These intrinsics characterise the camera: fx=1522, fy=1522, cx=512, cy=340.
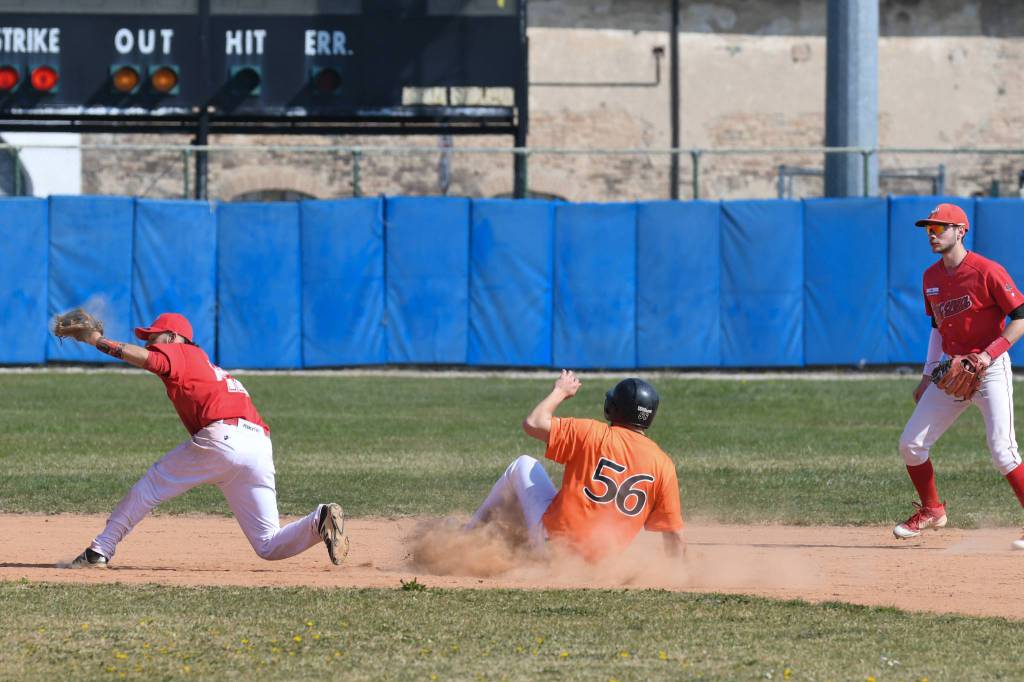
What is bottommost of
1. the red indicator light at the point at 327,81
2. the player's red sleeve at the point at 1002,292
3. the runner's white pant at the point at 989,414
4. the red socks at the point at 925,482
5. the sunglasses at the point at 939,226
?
the red socks at the point at 925,482

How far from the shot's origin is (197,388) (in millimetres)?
8078

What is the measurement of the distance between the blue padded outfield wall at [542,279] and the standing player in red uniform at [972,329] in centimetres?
1301

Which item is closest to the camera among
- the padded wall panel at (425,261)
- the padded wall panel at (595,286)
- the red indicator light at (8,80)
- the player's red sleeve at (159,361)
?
the player's red sleeve at (159,361)

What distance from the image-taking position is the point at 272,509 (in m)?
8.35

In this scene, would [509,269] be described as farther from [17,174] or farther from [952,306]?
[952,306]

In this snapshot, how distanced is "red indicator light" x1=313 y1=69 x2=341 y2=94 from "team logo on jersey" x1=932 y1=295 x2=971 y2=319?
12571 mm

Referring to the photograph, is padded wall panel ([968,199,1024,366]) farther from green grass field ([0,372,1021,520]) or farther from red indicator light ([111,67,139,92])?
red indicator light ([111,67,139,92])

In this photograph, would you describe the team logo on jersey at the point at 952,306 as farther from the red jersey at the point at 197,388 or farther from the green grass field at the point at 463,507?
the red jersey at the point at 197,388

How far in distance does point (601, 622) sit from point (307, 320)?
1578cm

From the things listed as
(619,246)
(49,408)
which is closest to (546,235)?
(619,246)

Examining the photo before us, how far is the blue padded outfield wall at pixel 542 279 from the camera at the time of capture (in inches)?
872

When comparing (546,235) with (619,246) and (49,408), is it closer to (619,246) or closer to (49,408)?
(619,246)

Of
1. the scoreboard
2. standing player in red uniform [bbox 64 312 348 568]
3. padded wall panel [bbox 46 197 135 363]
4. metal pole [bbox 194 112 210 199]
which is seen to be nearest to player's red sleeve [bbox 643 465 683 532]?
standing player in red uniform [bbox 64 312 348 568]

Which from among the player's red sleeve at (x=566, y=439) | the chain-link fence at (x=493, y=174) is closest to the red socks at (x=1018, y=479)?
the player's red sleeve at (x=566, y=439)
